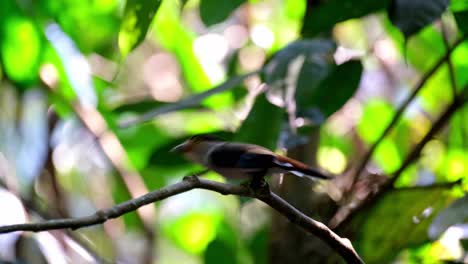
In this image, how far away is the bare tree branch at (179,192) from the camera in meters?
0.60

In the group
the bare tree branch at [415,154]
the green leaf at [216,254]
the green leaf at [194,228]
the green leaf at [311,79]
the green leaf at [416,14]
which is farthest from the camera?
the green leaf at [194,228]

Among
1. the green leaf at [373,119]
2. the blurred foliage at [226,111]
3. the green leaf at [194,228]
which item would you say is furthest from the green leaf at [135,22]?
the green leaf at [373,119]

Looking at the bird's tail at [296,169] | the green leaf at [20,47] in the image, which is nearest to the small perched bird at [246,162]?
the bird's tail at [296,169]

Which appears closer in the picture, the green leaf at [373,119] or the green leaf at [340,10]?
the green leaf at [340,10]

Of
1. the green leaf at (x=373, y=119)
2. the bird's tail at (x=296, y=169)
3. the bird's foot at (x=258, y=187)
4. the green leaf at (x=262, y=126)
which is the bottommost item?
the green leaf at (x=373, y=119)

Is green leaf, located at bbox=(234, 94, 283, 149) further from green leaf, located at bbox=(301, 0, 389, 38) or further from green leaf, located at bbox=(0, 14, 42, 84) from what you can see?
green leaf, located at bbox=(0, 14, 42, 84)

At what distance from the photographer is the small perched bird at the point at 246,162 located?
2.20 feet

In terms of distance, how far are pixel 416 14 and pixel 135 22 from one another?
317mm

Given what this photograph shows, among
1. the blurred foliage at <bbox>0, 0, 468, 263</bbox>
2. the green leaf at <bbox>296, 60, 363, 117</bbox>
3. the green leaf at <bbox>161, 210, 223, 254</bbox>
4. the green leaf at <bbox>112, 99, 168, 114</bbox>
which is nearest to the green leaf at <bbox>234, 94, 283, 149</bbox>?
the blurred foliage at <bbox>0, 0, 468, 263</bbox>

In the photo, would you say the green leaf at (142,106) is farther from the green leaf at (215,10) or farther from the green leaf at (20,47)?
the green leaf at (215,10)

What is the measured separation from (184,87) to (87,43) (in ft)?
1.79

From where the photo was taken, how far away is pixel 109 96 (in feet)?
6.43

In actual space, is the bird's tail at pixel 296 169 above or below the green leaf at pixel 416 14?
below

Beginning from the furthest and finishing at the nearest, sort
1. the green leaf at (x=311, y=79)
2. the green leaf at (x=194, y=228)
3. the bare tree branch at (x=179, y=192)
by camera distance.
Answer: the green leaf at (x=194, y=228) → the green leaf at (x=311, y=79) → the bare tree branch at (x=179, y=192)
